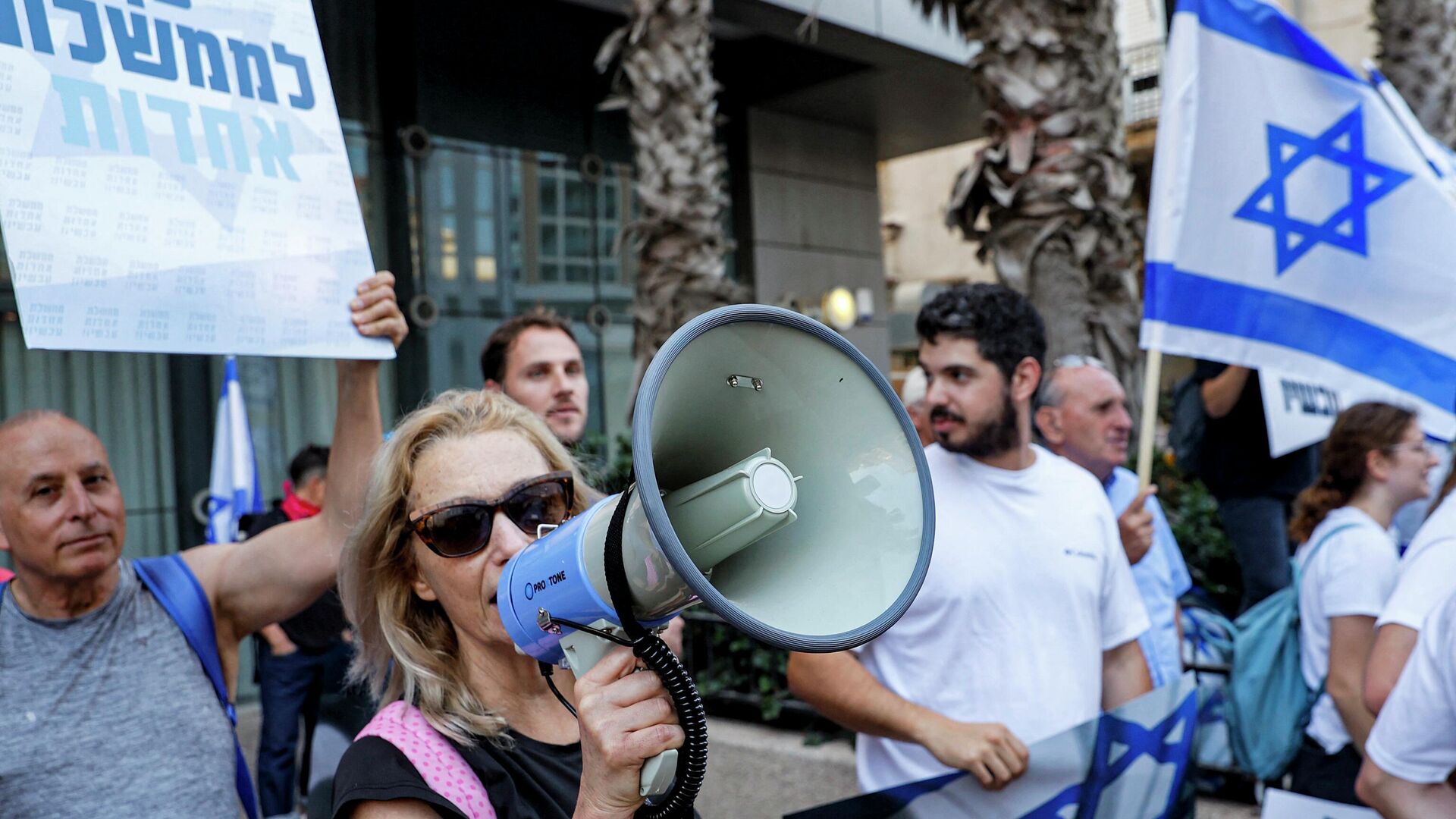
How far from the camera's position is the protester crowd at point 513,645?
1759 mm

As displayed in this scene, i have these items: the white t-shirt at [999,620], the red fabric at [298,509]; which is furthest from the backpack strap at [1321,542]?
the red fabric at [298,509]

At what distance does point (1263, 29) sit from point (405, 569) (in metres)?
3.25

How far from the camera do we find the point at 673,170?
23.3 ft

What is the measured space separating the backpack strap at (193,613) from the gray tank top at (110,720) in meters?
0.02

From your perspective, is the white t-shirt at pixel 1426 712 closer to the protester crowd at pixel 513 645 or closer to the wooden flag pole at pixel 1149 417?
the protester crowd at pixel 513 645

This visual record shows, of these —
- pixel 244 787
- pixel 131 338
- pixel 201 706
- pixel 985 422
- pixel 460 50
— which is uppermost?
pixel 460 50

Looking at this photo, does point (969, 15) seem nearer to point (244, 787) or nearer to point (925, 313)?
point (925, 313)

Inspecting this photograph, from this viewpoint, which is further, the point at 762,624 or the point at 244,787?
the point at 244,787

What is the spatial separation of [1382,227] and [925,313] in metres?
1.77

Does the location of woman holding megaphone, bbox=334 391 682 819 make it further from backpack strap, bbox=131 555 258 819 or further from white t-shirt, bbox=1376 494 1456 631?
white t-shirt, bbox=1376 494 1456 631

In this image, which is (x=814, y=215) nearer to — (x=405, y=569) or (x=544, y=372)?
(x=544, y=372)

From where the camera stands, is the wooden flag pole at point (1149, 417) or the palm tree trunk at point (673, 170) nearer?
the wooden flag pole at point (1149, 417)

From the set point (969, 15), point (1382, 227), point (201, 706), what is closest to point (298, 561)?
point (201, 706)

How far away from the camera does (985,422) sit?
280 centimetres
